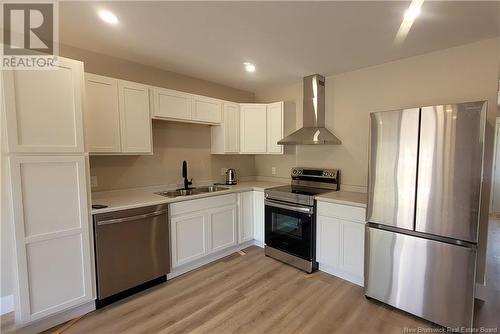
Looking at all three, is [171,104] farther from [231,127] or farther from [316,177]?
[316,177]

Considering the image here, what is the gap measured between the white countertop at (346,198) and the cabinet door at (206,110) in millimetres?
1830

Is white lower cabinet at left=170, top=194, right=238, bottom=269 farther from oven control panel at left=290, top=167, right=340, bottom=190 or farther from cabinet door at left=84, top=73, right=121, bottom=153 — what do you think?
oven control panel at left=290, top=167, right=340, bottom=190

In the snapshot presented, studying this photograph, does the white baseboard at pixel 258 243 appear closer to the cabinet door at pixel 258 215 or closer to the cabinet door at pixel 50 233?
the cabinet door at pixel 258 215

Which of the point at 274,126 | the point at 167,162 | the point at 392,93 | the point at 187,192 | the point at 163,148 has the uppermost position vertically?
the point at 392,93

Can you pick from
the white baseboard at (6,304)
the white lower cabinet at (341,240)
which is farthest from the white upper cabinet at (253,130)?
the white baseboard at (6,304)

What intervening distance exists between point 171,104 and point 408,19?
253 cm

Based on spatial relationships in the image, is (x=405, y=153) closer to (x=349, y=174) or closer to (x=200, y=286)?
(x=349, y=174)

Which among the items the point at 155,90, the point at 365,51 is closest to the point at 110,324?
the point at 155,90

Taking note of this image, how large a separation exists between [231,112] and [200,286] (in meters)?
2.44

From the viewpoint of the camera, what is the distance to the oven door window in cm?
287

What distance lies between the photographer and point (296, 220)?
3.01 m

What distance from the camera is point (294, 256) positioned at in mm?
3002

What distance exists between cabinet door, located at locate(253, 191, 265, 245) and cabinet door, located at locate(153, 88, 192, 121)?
1.48 metres

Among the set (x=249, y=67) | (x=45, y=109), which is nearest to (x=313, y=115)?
(x=249, y=67)
